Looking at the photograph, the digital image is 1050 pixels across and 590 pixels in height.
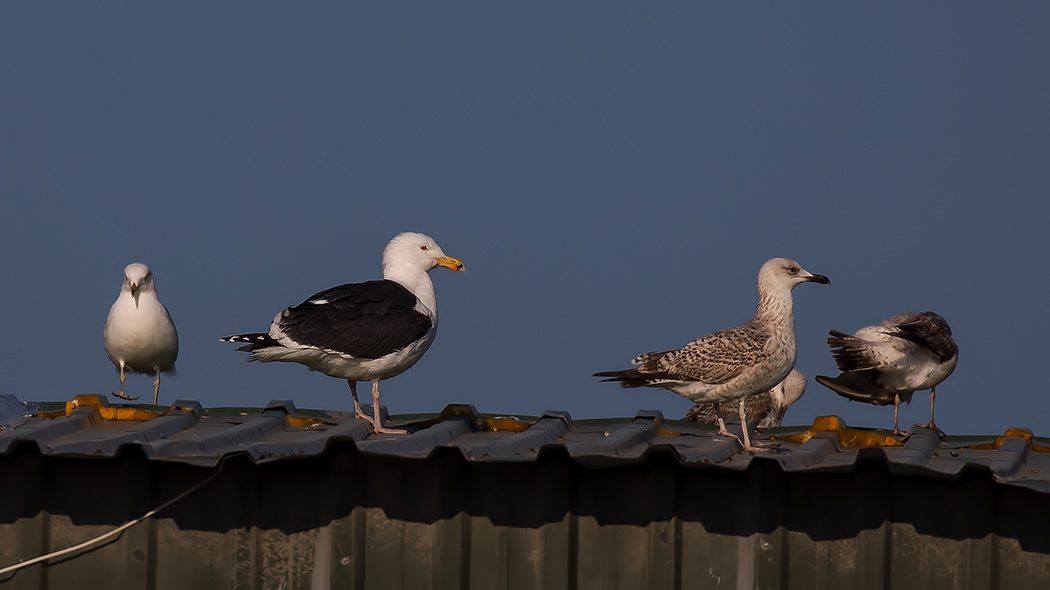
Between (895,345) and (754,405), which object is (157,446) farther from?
(754,405)

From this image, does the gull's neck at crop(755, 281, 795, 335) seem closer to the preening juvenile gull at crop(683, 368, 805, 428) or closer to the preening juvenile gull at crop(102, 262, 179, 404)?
the preening juvenile gull at crop(683, 368, 805, 428)

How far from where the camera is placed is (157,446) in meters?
5.07

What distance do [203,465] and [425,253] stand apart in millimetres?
4038

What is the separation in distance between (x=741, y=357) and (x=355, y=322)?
257cm

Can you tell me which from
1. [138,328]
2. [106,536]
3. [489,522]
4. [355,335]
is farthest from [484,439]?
[138,328]

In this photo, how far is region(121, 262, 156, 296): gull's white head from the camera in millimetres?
10367

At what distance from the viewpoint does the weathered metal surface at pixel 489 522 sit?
206 inches

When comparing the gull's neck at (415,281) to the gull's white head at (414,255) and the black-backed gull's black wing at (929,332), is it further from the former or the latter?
the black-backed gull's black wing at (929,332)

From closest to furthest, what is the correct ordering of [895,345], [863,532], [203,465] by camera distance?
[203,465], [863,532], [895,345]

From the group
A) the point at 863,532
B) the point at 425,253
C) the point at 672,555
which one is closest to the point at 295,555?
the point at 672,555

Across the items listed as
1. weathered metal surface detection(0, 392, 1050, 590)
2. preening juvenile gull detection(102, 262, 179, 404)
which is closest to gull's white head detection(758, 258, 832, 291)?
weathered metal surface detection(0, 392, 1050, 590)

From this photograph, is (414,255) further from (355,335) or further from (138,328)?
(138,328)

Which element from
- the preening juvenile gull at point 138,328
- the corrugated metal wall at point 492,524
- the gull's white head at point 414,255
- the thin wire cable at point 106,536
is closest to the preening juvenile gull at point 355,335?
the gull's white head at point 414,255

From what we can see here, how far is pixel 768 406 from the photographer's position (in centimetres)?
1255
